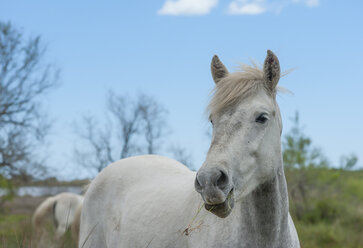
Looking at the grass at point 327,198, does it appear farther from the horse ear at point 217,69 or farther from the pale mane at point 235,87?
the pale mane at point 235,87

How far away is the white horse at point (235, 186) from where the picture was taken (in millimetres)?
2363

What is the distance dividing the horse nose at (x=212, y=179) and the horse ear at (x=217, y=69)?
115 centimetres

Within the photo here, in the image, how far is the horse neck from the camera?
2.71m

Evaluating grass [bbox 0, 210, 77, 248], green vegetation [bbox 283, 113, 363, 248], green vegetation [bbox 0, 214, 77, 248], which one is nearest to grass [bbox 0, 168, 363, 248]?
green vegetation [bbox 283, 113, 363, 248]

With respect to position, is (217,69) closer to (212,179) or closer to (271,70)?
(271,70)

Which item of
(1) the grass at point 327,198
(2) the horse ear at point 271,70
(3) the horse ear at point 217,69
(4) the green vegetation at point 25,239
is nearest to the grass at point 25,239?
(4) the green vegetation at point 25,239

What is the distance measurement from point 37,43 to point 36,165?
7406mm

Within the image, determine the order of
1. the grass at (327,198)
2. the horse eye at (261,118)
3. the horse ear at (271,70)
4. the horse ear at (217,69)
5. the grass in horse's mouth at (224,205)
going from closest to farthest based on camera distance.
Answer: the grass in horse's mouth at (224,205) < the horse eye at (261,118) < the horse ear at (271,70) < the horse ear at (217,69) < the grass at (327,198)

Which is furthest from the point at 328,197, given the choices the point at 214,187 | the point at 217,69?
the point at 214,187

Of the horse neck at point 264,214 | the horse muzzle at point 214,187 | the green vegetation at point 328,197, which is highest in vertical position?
the horse muzzle at point 214,187

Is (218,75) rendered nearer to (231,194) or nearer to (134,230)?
(231,194)

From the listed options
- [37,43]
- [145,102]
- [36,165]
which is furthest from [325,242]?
[145,102]

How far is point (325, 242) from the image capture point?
41.8 ft

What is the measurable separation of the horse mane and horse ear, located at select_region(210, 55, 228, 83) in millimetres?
160
